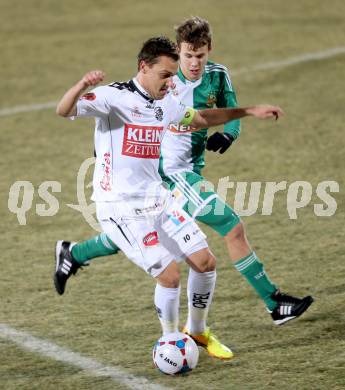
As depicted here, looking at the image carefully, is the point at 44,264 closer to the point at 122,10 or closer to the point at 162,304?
the point at 162,304

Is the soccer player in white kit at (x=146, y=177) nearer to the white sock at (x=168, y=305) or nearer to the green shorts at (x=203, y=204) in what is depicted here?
the white sock at (x=168, y=305)

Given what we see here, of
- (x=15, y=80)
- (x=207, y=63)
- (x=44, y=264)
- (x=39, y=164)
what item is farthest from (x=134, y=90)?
(x=15, y=80)

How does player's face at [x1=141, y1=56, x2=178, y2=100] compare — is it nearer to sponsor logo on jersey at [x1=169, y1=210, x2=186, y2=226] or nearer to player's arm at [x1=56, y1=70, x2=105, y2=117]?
player's arm at [x1=56, y1=70, x2=105, y2=117]

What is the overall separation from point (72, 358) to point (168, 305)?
76cm

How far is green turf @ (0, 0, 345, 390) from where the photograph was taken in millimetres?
6812

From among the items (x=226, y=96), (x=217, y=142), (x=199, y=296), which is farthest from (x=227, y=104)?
(x=199, y=296)

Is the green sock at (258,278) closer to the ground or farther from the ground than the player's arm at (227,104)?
closer to the ground

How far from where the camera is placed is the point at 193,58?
7.48 m

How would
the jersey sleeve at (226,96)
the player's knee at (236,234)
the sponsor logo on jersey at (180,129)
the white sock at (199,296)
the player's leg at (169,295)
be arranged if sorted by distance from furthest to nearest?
the jersey sleeve at (226,96)
the sponsor logo on jersey at (180,129)
the player's knee at (236,234)
the white sock at (199,296)
the player's leg at (169,295)

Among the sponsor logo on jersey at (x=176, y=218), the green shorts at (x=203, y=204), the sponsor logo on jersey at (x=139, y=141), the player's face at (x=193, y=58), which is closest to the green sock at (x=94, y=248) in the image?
the green shorts at (x=203, y=204)

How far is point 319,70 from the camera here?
14.7 metres

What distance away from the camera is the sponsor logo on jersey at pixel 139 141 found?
6.56 metres

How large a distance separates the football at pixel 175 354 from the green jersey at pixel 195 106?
1.43 m

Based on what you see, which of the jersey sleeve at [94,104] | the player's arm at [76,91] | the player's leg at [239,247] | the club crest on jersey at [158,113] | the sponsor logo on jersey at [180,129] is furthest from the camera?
the sponsor logo on jersey at [180,129]
